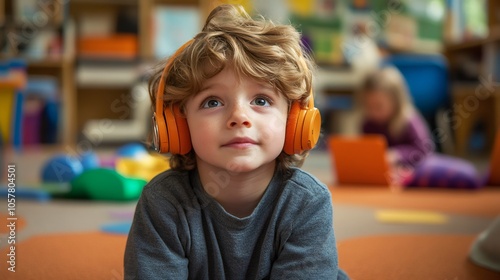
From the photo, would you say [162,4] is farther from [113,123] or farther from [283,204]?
[283,204]

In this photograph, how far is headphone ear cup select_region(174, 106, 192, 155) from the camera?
0.75 meters

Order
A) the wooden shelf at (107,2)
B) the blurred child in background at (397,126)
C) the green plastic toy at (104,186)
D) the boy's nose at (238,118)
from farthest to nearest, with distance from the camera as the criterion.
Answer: the wooden shelf at (107,2), the blurred child in background at (397,126), the green plastic toy at (104,186), the boy's nose at (238,118)

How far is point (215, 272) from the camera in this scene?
0.76 m

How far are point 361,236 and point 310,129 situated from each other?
1.94ft

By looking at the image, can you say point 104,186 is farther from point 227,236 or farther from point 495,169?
point 495,169

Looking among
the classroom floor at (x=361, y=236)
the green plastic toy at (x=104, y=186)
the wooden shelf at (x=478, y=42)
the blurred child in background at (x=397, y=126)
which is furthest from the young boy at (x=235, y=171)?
the wooden shelf at (x=478, y=42)

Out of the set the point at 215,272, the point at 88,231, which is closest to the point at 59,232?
the point at 88,231

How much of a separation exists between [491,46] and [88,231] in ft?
8.53

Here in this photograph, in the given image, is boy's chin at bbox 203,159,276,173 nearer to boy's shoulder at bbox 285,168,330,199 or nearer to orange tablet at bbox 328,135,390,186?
boy's shoulder at bbox 285,168,330,199

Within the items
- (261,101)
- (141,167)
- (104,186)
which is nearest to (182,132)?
(261,101)

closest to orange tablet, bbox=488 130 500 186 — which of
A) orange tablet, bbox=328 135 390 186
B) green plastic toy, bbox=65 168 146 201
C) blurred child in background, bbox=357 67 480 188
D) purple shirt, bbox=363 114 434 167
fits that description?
blurred child in background, bbox=357 67 480 188

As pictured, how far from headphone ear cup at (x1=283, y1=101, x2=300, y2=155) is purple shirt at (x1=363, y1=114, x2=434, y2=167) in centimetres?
167

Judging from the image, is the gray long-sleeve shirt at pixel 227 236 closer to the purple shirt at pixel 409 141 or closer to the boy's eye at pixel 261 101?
the boy's eye at pixel 261 101

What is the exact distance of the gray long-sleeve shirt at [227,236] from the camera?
723 mm
